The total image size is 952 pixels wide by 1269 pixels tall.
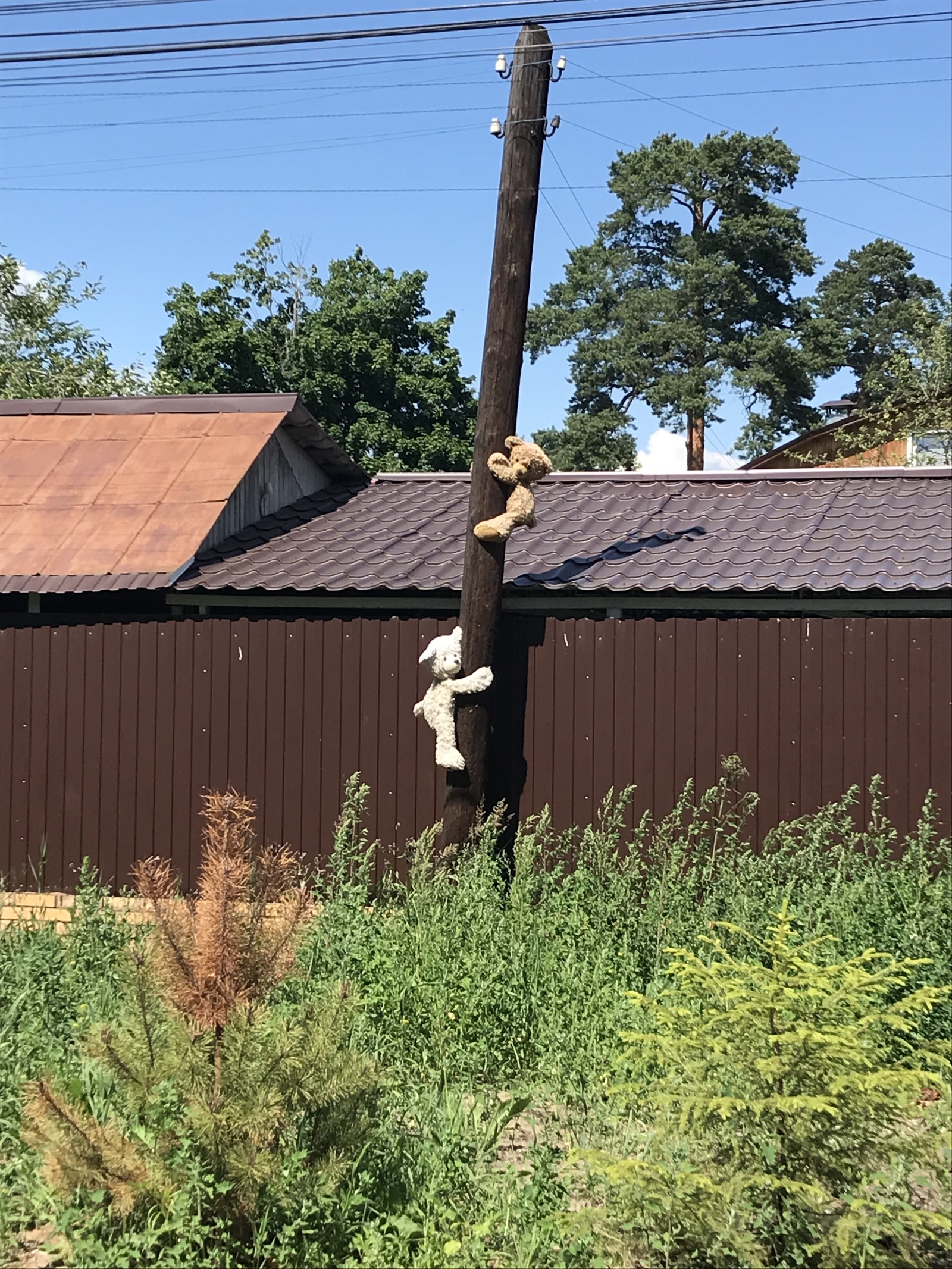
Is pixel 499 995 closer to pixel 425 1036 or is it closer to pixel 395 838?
pixel 425 1036

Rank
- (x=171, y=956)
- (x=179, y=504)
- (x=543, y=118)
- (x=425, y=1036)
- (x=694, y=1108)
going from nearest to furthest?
(x=694, y=1108), (x=171, y=956), (x=425, y=1036), (x=543, y=118), (x=179, y=504)

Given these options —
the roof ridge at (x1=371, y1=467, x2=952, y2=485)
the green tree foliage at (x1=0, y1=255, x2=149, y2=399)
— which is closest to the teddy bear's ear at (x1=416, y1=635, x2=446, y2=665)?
the roof ridge at (x1=371, y1=467, x2=952, y2=485)

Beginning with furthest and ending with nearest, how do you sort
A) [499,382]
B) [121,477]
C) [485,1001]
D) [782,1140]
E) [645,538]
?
[121,477]
[645,538]
[499,382]
[485,1001]
[782,1140]

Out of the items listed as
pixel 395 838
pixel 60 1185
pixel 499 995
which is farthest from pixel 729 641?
pixel 60 1185

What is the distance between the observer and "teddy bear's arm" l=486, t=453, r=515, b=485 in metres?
7.46

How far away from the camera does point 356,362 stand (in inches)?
1251

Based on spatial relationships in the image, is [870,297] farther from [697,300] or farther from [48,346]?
[48,346]

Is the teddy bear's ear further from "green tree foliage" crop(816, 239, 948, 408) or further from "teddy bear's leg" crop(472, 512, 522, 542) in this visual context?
"green tree foliage" crop(816, 239, 948, 408)

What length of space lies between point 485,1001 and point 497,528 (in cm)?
330

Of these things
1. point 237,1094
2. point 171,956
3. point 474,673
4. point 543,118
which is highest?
point 543,118

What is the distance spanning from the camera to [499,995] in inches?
194

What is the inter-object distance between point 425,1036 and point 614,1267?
1.61 meters

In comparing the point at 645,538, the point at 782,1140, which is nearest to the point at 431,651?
the point at 645,538

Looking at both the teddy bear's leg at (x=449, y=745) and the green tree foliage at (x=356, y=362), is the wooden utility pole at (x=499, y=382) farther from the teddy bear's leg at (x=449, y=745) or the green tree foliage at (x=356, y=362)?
the green tree foliage at (x=356, y=362)
